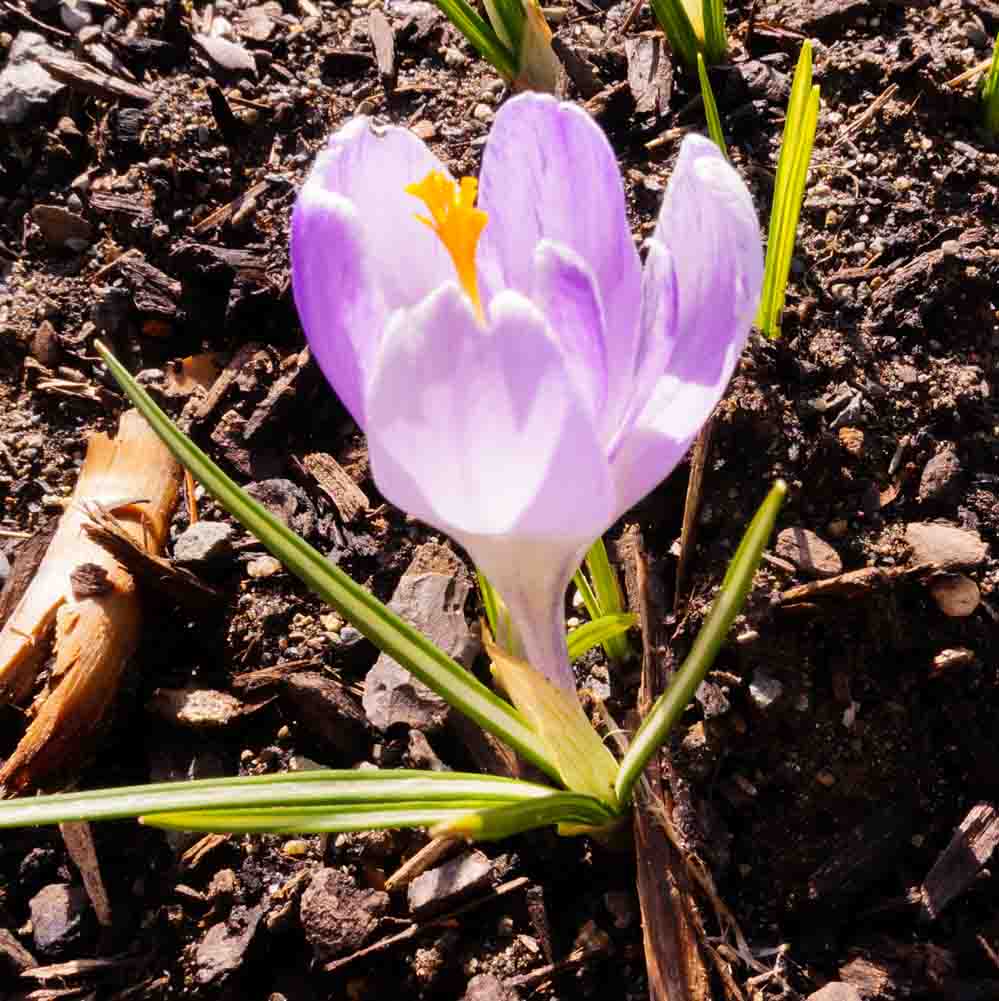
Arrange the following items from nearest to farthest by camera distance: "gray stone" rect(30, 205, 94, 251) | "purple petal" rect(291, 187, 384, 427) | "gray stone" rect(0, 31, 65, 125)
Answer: "purple petal" rect(291, 187, 384, 427) → "gray stone" rect(30, 205, 94, 251) → "gray stone" rect(0, 31, 65, 125)

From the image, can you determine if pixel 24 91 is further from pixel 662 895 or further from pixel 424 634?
pixel 662 895

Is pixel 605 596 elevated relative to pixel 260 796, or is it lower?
lower

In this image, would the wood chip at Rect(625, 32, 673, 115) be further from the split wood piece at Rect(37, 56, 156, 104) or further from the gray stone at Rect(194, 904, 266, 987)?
the gray stone at Rect(194, 904, 266, 987)

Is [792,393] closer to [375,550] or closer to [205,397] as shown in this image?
[375,550]

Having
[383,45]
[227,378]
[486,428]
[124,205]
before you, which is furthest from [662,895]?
[383,45]

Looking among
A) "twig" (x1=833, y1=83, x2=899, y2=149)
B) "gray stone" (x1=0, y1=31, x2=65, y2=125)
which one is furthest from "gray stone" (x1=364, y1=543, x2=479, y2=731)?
"gray stone" (x1=0, y1=31, x2=65, y2=125)

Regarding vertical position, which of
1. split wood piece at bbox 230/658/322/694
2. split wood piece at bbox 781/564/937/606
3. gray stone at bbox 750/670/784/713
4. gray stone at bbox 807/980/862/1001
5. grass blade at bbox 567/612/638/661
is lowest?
gray stone at bbox 807/980/862/1001

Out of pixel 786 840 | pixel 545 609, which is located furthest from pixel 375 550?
pixel 786 840
